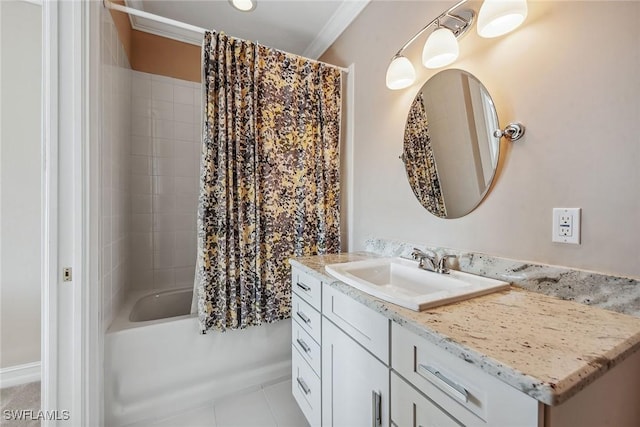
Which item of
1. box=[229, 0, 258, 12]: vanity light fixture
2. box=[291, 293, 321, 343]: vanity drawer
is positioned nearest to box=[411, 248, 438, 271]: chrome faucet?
box=[291, 293, 321, 343]: vanity drawer

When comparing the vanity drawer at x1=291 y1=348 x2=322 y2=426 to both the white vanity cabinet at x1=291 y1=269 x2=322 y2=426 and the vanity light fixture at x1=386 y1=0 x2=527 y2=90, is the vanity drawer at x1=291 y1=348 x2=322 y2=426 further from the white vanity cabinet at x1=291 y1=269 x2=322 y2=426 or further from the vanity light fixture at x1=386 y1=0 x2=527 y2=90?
the vanity light fixture at x1=386 y1=0 x2=527 y2=90

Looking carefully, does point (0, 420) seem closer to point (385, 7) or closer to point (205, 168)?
point (205, 168)

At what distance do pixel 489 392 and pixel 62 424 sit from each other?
168cm

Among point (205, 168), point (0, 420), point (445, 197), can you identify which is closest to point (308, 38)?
point (205, 168)

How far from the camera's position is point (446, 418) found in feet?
1.97

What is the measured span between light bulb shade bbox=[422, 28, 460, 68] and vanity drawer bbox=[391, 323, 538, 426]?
1100mm

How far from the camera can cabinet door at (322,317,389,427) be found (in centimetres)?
81

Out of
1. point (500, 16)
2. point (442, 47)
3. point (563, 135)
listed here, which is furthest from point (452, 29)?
point (563, 135)

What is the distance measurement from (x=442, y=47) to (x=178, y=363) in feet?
6.93

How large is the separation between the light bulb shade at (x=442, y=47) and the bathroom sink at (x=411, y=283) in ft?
3.03

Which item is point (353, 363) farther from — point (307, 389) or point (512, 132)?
point (512, 132)

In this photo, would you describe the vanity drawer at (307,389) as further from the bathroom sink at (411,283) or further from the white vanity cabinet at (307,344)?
the bathroom sink at (411,283)

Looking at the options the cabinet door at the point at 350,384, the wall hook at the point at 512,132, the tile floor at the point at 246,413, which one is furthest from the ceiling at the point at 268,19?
the tile floor at the point at 246,413

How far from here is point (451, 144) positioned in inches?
48.0
